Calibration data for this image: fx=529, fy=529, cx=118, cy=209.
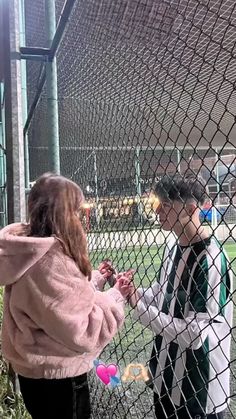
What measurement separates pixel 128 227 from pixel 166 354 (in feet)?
1.68

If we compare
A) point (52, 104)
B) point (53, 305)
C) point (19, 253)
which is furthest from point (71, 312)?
point (52, 104)

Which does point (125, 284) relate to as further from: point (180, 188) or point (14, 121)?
point (14, 121)

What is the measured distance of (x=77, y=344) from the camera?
5.04ft

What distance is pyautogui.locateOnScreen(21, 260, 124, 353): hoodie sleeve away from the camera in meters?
1.52

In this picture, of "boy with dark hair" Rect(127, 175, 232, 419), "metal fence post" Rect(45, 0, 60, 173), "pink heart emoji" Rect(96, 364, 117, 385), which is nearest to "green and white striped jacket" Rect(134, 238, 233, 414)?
"boy with dark hair" Rect(127, 175, 232, 419)

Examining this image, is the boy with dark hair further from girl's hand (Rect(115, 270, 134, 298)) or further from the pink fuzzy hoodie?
the pink fuzzy hoodie

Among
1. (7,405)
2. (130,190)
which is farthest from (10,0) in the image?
(7,405)

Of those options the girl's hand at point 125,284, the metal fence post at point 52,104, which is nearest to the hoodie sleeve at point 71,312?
the girl's hand at point 125,284

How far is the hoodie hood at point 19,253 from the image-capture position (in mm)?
1557

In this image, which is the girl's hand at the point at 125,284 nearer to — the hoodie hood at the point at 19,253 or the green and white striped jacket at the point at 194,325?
the green and white striped jacket at the point at 194,325

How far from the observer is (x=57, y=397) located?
5.65 feet

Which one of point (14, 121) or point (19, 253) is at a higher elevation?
point (14, 121)

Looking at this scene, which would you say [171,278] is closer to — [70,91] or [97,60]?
[97,60]

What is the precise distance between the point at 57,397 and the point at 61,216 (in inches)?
23.6
